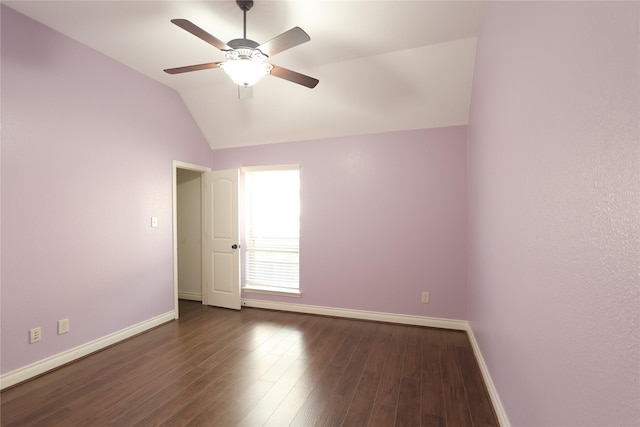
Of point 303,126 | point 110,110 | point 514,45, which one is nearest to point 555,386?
point 514,45

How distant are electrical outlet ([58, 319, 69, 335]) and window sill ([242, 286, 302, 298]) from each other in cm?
214

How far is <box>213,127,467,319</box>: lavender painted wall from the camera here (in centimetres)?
347

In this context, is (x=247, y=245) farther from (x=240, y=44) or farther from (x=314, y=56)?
(x=240, y=44)

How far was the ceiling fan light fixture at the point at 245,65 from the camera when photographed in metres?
1.97

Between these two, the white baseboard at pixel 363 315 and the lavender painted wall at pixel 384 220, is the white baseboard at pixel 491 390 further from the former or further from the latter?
the lavender painted wall at pixel 384 220

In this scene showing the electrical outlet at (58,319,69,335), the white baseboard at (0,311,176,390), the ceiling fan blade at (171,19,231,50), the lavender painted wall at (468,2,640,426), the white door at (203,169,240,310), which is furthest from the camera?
the white door at (203,169,240,310)

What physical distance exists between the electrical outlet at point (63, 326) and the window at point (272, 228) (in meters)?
2.16

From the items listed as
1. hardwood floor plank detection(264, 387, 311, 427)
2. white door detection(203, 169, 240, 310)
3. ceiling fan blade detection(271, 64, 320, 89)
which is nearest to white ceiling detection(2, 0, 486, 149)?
ceiling fan blade detection(271, 64, 320, 89)

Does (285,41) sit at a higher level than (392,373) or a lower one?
higher

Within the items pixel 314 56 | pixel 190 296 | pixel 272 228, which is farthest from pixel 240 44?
pixel 190 296

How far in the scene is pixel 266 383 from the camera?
91.7 inches

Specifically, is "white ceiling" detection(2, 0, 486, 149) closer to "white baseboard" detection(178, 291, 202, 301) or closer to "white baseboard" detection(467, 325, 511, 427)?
"white baseboard" detection(467, 325, 511, 427)

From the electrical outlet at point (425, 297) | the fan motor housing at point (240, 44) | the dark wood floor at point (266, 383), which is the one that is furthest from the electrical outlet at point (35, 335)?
the electrical outlet at point (425, 297)

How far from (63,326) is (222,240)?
206cm
